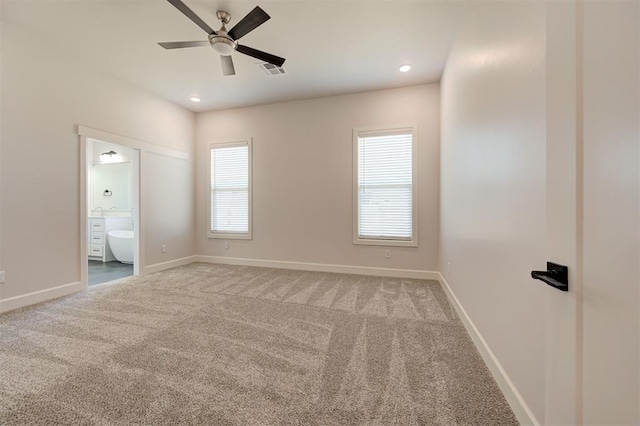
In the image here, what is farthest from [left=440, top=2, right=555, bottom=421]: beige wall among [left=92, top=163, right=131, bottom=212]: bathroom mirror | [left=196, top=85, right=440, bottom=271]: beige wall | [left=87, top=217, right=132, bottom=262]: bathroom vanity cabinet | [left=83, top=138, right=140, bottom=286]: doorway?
[left=92, top=163, right=131, bottom=212]: bathroom mirror

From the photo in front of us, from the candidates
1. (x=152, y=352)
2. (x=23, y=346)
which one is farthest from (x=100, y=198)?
(x=152, y=352)

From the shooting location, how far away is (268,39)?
2.96m

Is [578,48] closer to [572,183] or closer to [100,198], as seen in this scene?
[572,183]

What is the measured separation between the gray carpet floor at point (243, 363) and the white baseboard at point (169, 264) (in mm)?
1185

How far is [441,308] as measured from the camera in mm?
2832

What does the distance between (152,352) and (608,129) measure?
103 inches

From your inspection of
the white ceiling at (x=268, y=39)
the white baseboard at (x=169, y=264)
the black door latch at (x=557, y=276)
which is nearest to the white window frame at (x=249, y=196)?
the white baseboard at (x=169, y=264)

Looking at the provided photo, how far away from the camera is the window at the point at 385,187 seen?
4.13m

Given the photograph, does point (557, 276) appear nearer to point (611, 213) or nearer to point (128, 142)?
point (611, 213)

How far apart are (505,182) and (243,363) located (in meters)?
2.03

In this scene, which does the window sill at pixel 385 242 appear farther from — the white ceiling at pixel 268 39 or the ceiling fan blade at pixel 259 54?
the ceiling fan blade at pixel 259 54

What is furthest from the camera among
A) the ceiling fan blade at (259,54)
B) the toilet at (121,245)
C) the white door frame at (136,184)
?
the toilet at (121,245)

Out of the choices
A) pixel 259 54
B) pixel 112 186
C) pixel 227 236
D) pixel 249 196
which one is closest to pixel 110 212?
pixel 112 186

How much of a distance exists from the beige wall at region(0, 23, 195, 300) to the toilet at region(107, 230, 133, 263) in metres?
1.91
